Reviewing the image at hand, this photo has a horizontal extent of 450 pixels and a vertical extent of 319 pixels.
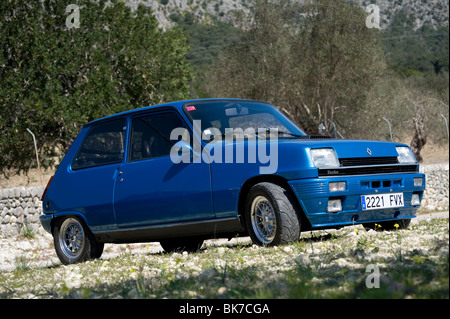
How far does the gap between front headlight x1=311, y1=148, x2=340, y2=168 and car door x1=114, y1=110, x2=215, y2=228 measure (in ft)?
3.66

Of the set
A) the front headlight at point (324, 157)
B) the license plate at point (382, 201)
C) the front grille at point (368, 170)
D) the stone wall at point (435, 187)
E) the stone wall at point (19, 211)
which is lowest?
the stone wall at point (435, 187)

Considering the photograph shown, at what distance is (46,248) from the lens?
12758 millimetres

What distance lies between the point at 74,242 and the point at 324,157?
11.6ft

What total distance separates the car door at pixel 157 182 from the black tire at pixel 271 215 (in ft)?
1.49

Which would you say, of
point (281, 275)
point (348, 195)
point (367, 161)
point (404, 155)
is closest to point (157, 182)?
point (348, 195)

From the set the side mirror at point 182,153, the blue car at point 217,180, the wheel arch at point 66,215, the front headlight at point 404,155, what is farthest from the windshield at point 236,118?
the wheel arch at point 66,215

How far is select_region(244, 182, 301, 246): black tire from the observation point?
5.96m

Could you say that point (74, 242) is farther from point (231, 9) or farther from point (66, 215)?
point (231, 9)

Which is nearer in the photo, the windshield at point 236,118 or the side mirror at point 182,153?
the side mirror at point 182,153

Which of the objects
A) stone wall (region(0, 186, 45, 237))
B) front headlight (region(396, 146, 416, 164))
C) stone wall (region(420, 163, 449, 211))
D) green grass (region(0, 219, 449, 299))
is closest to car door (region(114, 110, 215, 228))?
green grass (region(0, 219, 449, 299))

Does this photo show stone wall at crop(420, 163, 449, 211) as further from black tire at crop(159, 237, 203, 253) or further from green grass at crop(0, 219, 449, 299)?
green grass at crop(0, 219, 449, 299)

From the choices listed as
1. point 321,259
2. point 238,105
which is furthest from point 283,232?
point 238,105

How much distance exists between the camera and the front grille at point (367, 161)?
621 cm

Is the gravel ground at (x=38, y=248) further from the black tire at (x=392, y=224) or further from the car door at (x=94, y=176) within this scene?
the black tire at (x=392, y=224)
